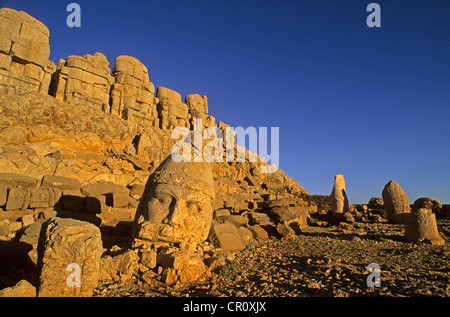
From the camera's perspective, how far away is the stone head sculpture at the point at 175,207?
4.01 m

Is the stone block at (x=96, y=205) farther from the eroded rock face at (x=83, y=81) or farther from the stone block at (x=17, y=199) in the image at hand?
the eroded rock face at (x=83, y=81)

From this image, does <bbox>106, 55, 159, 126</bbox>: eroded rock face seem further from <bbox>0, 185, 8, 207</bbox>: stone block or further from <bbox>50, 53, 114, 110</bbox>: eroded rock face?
<bbox>0, 185, 8, 207</bbox>: stone block

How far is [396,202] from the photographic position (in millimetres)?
11789

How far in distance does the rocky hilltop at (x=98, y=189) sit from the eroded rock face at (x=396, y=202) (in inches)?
8.1

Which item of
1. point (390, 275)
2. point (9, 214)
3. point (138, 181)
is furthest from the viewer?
point (138, 181)

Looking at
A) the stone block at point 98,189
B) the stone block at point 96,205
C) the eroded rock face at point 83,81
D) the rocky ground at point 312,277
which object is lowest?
the rocky ground at point 312,277

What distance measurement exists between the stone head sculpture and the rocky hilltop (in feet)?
0.12

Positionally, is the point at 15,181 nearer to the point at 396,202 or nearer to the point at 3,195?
the point at 3,195

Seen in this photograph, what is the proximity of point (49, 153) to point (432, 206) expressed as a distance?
22187 millimetres

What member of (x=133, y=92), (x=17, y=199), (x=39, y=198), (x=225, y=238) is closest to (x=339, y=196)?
(x=225, y=238)

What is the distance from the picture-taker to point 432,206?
50.0 ft

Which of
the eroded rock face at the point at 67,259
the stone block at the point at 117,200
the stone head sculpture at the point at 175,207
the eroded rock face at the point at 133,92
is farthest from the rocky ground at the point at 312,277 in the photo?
the eroded rock face at the point at 133,92
